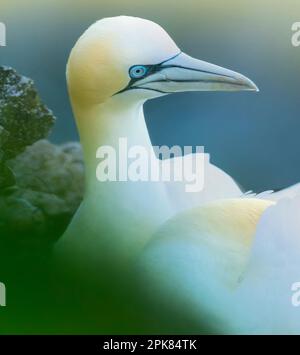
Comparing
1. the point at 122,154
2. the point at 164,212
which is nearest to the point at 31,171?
the point at 122,154

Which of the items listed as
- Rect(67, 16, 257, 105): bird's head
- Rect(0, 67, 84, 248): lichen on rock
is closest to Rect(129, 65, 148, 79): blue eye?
Rect(67, 16, 257, 105): bird's head

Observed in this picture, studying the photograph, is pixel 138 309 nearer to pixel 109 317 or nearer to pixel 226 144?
pixel 109 317

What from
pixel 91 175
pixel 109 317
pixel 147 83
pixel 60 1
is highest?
pixel 60 1

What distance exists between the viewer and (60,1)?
2582 millimetres

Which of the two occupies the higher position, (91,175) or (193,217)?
(91,175)

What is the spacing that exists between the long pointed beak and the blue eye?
2cm

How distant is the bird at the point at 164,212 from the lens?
2566mm

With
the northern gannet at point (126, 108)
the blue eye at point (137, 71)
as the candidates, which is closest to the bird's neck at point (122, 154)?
the northern gannet at point (126, 108)

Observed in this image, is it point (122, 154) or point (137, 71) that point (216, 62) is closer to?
point (137, 71)

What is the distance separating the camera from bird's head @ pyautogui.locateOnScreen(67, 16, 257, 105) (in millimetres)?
2521

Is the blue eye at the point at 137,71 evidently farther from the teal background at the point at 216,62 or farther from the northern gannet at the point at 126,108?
the teal background at the point at 216,62
